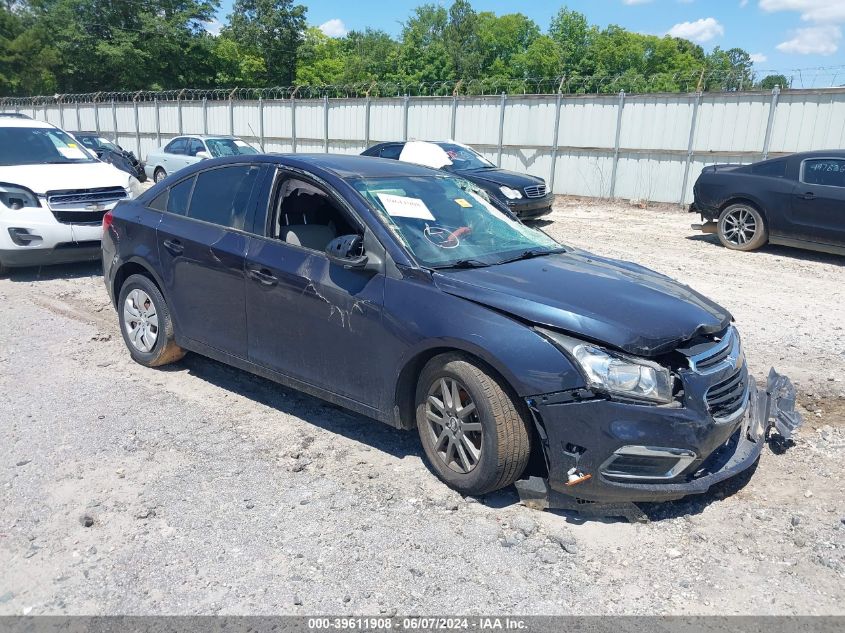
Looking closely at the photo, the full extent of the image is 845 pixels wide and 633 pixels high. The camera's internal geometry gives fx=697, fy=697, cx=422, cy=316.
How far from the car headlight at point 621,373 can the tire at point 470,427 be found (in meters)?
0.39

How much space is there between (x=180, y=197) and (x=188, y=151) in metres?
14.7

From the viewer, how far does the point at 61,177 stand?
8680 mm

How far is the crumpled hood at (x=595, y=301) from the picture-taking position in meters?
3.32

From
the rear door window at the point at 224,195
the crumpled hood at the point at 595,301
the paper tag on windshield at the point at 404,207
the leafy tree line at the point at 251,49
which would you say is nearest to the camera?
the crumpled hood at the point at 595,301

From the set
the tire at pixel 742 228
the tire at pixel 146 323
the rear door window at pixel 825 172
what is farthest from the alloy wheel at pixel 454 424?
the tire at pixel 742 228

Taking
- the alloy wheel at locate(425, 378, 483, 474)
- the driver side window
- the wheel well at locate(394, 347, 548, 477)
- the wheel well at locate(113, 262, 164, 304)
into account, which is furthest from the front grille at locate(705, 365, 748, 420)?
the wheel well at locate(113, 262, 164, 304)

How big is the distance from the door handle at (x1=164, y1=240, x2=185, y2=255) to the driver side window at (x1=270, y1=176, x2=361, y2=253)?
890mm

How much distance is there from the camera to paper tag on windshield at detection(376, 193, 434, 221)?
419 centimetres

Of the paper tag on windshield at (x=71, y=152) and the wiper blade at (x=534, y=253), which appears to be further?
the paper tag on windshield at (x=71, y=152)

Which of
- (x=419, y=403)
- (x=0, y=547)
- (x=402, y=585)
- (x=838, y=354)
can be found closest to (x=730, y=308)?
(x=838, y=354)

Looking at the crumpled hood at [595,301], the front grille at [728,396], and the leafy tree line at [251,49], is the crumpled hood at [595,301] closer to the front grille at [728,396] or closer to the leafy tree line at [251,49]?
the front grille at [728,396]

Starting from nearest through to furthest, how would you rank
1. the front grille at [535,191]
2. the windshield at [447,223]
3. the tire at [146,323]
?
the windshield at [447,223]
the tire at [146,323]
the front grille at [535,191]

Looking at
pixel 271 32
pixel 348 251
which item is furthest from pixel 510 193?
pixel 271 32

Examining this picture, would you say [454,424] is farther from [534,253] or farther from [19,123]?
[19,123]
